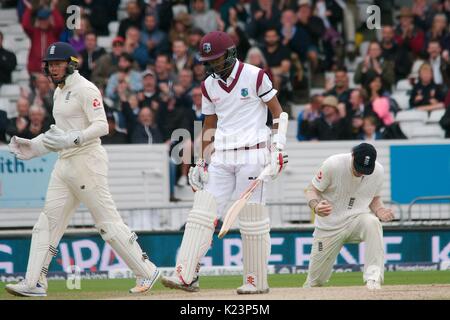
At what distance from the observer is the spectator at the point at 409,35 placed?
20.5m

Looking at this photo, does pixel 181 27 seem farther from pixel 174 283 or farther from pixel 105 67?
pixel 174 283

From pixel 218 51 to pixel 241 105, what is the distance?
0.52 metres

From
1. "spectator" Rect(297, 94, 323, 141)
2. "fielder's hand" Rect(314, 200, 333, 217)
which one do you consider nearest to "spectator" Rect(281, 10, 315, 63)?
"spectator" Rect(297, 94, 323, 141)

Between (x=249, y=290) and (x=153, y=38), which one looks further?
(x=153, y=38)

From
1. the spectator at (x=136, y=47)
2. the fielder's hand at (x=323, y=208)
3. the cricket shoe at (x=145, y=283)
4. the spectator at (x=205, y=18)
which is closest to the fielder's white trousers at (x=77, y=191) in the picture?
the cricket shoe at (x=145, y=283)

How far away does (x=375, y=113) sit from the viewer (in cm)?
1891

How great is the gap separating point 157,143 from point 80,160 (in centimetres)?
675

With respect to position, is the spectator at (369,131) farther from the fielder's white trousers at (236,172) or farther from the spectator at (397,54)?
the fielder's white trousers at (236,172)

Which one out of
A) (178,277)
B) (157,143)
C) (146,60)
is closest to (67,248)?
(157,143)

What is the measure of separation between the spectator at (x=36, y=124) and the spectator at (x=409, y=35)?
5.86m

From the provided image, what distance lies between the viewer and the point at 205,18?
70.1ft

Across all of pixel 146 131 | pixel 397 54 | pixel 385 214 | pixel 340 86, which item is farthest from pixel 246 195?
pixel 397 54

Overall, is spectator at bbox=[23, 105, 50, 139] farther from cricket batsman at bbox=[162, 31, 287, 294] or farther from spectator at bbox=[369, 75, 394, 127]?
cricket batsman at bbox=[162, 31, 287, 294]

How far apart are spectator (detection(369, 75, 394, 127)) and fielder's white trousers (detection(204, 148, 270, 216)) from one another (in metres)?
7.73
